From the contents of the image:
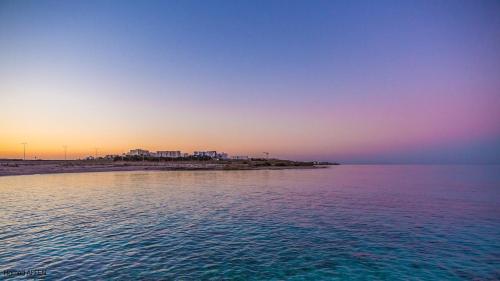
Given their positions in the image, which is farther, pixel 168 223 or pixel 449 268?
pixel 168 223

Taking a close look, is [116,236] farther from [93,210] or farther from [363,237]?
[363,237]

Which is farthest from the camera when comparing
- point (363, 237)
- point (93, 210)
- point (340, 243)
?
point (93, 210)

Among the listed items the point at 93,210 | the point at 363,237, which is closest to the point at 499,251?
the point at 363,237

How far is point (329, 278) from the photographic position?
41.6 feet

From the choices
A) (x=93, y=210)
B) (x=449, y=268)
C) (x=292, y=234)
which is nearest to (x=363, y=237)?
(x=292, y=234)

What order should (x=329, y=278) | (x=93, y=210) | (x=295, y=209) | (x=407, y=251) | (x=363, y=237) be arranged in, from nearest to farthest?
(x=329, y=278)
(x=407, y=251)
(x=363, y=237)
(x=93, y=210)
(x=295, y=209)

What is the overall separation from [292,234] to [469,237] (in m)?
11.2

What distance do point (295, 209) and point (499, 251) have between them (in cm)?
1592

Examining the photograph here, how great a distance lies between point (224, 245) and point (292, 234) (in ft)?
16.3

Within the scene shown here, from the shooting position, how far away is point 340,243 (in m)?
17.7

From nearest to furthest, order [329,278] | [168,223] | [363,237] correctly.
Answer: [329,278] → [363,237] → [168,223]

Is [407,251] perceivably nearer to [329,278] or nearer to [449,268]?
[449,268]

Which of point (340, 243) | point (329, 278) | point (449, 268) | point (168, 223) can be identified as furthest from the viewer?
point (168, 223)

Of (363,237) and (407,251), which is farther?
(363,237)
